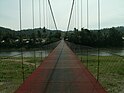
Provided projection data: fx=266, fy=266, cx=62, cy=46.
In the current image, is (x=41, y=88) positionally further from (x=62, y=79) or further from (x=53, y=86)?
(x=62, y=79)

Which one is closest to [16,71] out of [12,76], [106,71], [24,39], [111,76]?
[12,76]

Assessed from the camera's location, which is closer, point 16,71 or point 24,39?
point 16,71

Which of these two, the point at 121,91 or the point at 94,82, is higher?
the point at 94,82

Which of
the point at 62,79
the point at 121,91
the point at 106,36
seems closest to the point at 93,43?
the point at 106,36

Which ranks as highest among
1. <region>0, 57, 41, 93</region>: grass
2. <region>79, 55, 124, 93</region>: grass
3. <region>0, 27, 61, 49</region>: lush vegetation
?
<region>0, 27, 61, 49</region>: lush vegetation

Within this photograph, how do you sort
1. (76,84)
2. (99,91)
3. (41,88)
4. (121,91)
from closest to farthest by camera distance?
1. (99,91)
2. (41,88)
3. (76,84)
4. (121,91)

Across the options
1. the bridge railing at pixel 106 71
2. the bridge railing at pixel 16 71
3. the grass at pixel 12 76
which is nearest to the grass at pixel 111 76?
the bridge railing at pixel 106 71

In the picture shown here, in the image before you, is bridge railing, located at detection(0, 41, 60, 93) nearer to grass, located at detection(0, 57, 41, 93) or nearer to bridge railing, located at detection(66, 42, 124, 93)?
grass, located at detection(0, 57, 41, 93)

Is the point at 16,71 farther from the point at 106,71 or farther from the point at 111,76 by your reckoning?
the point at 111,76

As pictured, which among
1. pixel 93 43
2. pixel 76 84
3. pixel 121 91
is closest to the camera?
pixel 76 84

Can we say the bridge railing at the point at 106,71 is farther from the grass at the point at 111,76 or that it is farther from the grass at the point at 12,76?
the grass at the point at 12,76

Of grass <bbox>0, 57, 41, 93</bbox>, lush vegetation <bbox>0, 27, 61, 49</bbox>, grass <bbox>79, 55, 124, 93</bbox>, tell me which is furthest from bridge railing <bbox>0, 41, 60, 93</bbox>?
grass <bbox>79, 55, 124, 93</bbox>

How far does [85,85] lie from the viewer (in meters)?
4.78

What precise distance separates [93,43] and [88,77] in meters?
13.1
